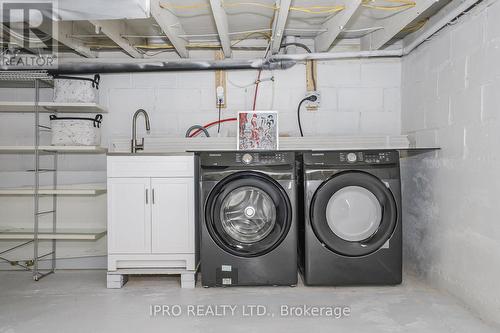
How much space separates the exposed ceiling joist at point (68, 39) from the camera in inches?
123

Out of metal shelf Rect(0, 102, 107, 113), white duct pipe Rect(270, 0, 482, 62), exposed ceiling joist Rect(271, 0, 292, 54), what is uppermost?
exposed ceiling joist Rect(271, 0, 292, 54)

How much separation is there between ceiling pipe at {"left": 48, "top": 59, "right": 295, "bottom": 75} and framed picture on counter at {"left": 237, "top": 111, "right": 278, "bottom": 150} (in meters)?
0.50

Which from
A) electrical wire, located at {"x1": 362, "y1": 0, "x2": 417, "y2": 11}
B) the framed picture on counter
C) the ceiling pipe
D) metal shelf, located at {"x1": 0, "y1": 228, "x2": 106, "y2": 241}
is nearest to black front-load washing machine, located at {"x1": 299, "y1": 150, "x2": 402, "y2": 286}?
the framed picture on counter

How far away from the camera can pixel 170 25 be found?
3.05 m

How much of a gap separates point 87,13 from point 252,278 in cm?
206

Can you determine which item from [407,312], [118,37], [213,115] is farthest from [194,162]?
[407,312]

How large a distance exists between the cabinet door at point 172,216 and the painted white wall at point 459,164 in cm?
187

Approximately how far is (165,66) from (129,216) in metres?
1.43

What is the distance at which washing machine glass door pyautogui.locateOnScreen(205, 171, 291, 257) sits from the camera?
9.60ft

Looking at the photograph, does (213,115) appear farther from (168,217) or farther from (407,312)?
(407,312)

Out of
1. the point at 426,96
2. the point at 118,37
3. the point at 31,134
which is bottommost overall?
the point at 31,134

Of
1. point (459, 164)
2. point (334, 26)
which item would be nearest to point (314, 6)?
point (334, 26)

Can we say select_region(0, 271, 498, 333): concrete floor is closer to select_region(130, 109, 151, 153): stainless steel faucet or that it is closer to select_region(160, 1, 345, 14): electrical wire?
select_region(130, 109, 151, 153): stainless steel faucet

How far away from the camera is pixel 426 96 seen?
322 cm
